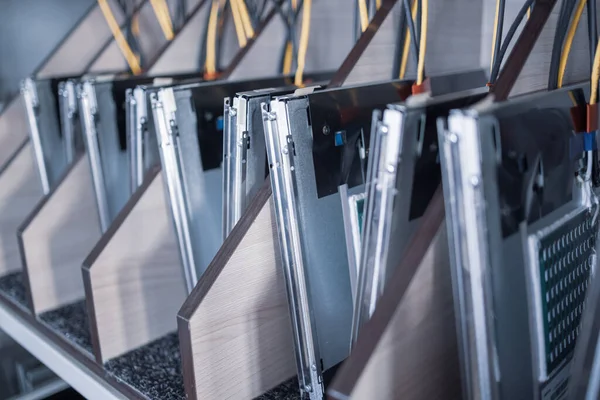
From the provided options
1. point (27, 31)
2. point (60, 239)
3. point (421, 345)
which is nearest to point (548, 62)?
point (421, 345)

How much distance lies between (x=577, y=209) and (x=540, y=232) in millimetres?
90

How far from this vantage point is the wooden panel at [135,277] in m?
0.82

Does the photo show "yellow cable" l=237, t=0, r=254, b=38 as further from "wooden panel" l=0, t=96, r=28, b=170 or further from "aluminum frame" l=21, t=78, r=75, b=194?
"wooden panel" l=0, t=96, r=28, b=170

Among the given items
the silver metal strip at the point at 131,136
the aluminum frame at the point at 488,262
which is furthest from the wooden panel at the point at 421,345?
the silver metal strip at the point at 131,136

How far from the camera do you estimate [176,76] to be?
1034 millimetres

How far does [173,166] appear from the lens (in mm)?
792

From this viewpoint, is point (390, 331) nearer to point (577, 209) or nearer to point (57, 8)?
point (577, 209)

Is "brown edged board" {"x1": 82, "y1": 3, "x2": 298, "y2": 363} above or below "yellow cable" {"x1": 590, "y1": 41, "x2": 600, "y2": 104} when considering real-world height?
below

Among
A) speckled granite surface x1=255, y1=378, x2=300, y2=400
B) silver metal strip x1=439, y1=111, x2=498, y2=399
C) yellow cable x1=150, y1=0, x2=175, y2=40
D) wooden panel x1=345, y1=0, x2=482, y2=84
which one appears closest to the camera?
silver metal strip x1=439, y1=111, x2=498, y2=399

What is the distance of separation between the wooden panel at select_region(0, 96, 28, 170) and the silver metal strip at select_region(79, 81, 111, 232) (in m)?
0.33

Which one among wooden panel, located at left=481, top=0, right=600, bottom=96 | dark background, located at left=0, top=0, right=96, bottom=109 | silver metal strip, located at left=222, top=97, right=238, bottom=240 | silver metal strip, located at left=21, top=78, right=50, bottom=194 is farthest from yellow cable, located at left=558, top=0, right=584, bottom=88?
dark background, located at left=0, top=0, right=96, bottom=109

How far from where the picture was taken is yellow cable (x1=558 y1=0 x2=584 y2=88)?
0.64 metres

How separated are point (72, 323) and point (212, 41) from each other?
54 cm

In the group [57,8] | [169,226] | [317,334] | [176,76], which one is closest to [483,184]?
[317,334]
